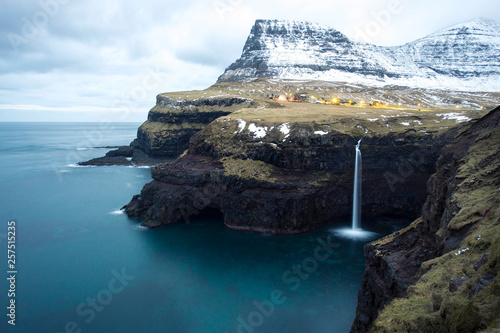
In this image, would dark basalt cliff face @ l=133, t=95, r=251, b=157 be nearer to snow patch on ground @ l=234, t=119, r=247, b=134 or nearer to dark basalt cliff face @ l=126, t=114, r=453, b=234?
snow patch on ground @ l=234, t=119, r=247, b=134

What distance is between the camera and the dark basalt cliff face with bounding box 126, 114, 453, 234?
59938 millimetres

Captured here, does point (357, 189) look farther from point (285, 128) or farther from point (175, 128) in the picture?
point (175, 128)

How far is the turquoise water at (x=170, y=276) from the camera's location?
1405 inches

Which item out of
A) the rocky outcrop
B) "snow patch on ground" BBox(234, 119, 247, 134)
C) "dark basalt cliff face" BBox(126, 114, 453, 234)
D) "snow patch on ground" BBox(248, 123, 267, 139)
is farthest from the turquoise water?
the rocky outcrop

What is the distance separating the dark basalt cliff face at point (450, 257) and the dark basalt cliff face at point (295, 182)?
101 ft

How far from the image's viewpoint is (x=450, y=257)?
54.9ft

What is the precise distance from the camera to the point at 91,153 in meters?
166

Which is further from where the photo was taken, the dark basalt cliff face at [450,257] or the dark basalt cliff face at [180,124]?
the dark basalt cliff face at [180,124]

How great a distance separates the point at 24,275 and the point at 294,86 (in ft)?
548

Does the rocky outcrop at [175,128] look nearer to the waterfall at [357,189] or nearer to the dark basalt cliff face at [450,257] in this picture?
the waterfall at [357,189]

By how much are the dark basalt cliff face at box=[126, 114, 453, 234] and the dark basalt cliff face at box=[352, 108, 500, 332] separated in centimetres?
3089

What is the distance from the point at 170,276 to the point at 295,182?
96.6 feet

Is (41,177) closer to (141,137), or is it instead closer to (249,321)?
(141,137)

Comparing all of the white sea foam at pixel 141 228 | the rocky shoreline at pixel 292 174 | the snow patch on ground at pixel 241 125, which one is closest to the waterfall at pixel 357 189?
the rocky shoreline at pixel 292 174
